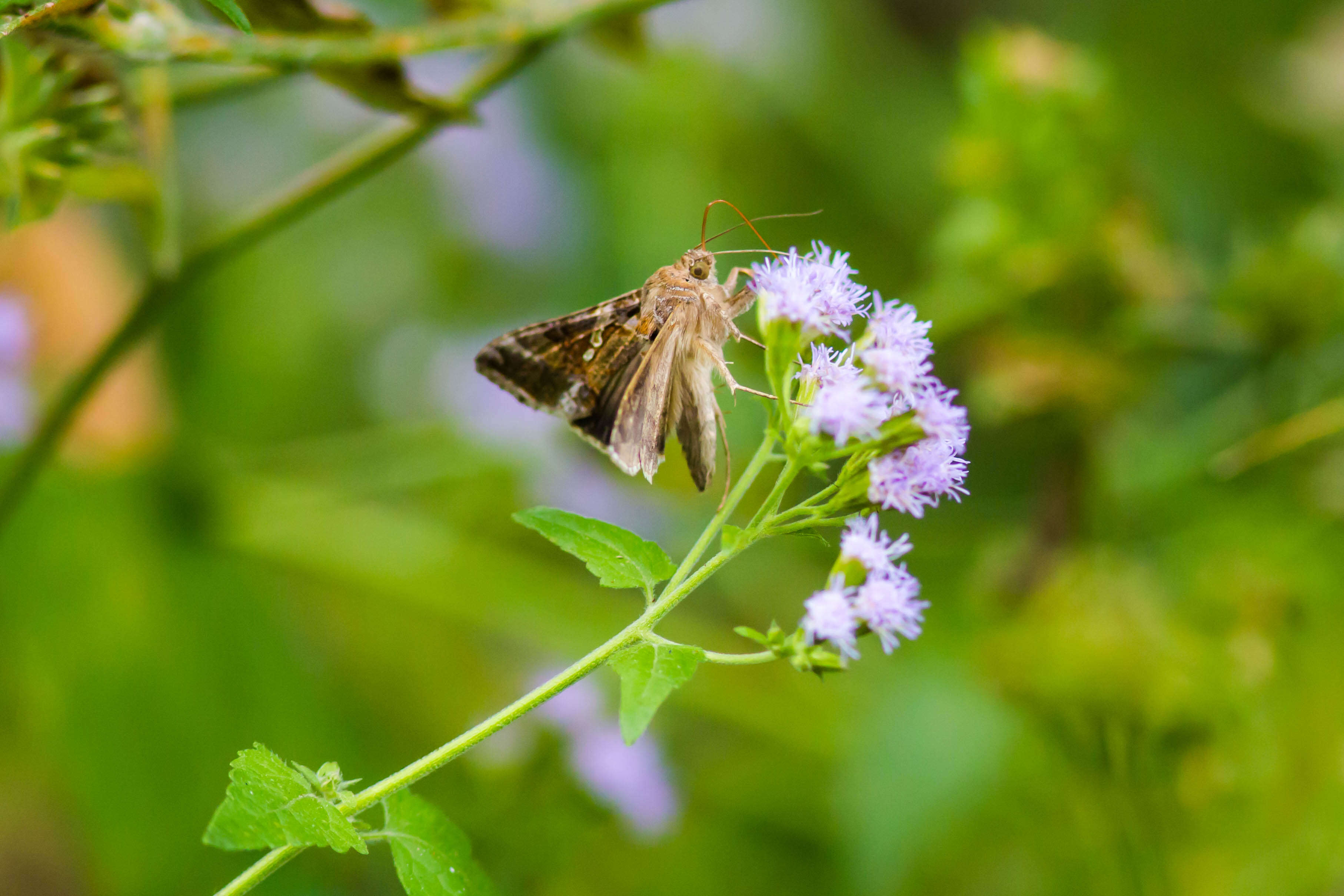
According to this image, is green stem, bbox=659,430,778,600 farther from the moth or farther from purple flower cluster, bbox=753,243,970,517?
the moth

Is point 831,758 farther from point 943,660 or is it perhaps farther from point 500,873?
point 500,873

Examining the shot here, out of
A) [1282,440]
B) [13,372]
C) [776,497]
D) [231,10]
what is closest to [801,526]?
[776,497]

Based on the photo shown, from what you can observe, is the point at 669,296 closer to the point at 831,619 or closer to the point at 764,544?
the point at 831,619

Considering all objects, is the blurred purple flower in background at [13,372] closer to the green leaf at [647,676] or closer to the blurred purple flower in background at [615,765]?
the blurred purple flower in background at [615,765]

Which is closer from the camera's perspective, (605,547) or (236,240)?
(605,547)

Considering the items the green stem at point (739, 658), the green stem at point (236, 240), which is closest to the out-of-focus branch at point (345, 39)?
the green stem at point (236, 240)
